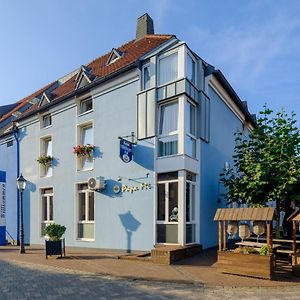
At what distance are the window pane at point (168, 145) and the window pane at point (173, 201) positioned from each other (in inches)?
46.0

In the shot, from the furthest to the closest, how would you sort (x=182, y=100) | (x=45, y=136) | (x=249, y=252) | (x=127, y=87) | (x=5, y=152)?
1. (x=5, y=152)
2. (x=45, y=136)
3. (x=127, y=87)
4. (x=182, y=100)
5. (x=249, y=252)

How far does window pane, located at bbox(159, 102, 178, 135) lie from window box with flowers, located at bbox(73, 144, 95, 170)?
3.67 metres

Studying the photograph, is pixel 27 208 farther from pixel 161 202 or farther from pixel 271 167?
pixel 271 167

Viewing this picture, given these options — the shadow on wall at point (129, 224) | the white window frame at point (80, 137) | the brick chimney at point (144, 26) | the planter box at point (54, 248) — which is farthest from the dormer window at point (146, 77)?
the planter box at point (54, 248)

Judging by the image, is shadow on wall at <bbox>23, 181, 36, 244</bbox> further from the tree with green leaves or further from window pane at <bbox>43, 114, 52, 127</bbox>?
the tree with green leaves

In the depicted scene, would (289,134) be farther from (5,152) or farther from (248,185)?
(5,152)

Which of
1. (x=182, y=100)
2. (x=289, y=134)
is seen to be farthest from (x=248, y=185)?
(x=182, y=100)

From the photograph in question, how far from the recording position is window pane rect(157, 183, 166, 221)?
13703 mm

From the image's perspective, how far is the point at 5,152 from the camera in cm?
2208

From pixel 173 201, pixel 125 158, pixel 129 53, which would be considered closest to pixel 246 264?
pixel 173 201

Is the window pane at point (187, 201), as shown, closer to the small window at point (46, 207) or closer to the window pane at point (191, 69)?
the window pane at point (191, 69)

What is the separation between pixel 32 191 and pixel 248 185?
37.3ft

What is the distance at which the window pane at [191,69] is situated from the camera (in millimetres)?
14148

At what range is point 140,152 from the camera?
47.0 ft
